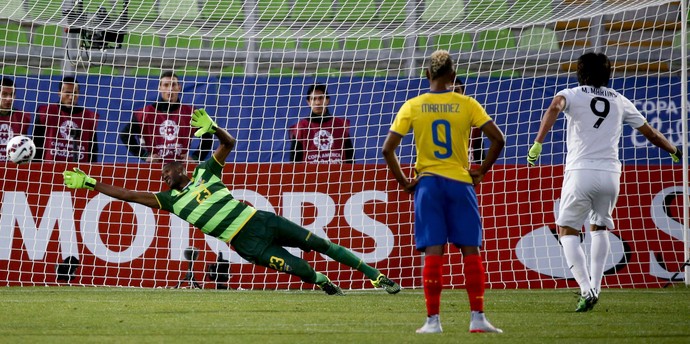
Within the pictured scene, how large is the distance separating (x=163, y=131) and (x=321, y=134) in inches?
69.1

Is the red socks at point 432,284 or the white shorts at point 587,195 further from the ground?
the white shorts at point 587,195

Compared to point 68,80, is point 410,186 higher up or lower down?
lower down

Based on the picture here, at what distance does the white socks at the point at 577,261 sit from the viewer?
8.02 m

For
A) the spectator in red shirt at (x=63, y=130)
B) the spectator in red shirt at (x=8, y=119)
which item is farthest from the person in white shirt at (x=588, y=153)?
the spectator in red shirt at (x=8, y=119)

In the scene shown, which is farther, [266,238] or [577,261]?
[266,238]

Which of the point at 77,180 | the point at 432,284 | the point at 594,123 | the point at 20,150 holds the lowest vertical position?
the point at 432,284

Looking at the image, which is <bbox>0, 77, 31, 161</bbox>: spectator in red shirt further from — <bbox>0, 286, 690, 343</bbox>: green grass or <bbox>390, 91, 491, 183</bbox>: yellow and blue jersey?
<bbox>390, 91, 491, 183</bbox>: yellow and blue jersey

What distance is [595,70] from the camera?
808cm

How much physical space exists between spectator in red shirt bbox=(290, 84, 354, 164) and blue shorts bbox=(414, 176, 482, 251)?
5334 millimetres

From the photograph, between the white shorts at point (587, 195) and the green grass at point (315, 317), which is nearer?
the green grass at point (315, 317)

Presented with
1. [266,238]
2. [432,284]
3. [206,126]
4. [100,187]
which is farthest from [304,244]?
[432,284]

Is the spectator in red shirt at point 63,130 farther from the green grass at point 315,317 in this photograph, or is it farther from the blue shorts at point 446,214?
the blue shorts at point 446,214

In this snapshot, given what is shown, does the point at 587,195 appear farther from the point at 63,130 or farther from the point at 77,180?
the point at 63,130

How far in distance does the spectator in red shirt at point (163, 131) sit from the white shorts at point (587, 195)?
196 inches
